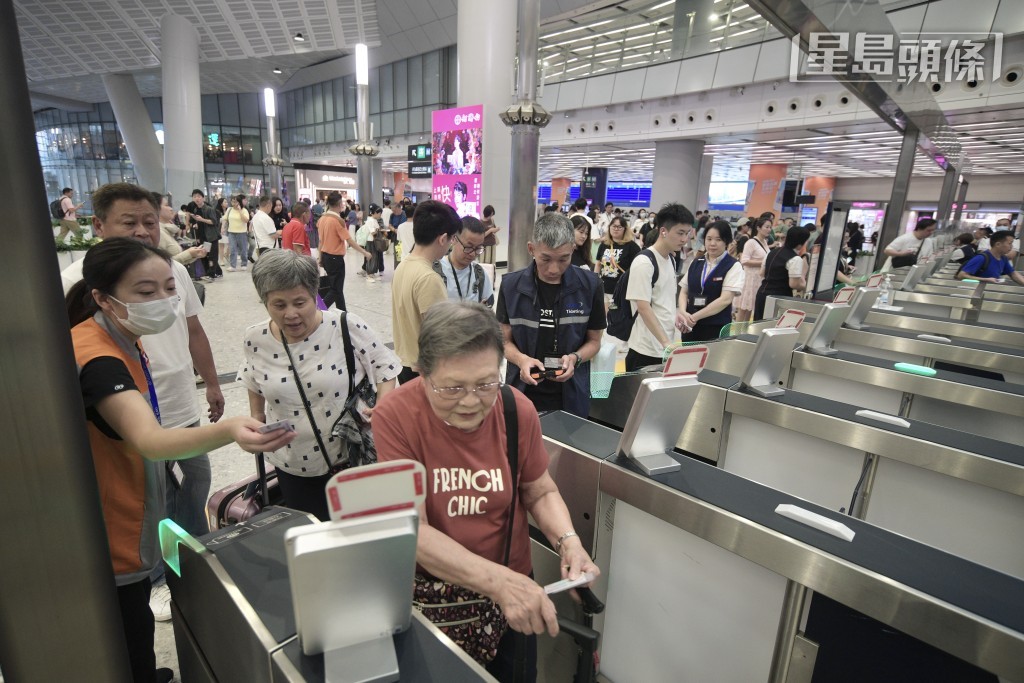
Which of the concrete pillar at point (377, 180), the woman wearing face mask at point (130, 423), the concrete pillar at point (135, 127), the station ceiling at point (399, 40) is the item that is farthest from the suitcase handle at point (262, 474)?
the concrete pillar at point (377, 180)

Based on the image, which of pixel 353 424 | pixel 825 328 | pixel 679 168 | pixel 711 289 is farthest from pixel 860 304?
pixel 679 168

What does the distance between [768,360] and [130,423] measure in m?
2.24

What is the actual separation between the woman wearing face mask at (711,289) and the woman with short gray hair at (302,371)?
270 centimetres

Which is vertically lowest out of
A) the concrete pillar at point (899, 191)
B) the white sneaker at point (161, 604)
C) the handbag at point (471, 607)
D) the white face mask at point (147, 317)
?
the white sneaker at point (161, 604)

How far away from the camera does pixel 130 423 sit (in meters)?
1.25

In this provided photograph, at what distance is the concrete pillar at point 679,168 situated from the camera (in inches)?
624

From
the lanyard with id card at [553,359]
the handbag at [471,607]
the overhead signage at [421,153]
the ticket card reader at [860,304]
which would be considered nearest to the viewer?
the handbag at [471,607]

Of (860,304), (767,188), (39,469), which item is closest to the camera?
(39,469)

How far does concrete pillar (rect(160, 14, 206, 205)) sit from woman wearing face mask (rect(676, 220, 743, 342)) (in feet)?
50.3

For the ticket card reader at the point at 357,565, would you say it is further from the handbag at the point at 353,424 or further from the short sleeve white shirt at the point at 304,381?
the short sleeve white shirt at the point at 304,381

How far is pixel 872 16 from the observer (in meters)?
4.53

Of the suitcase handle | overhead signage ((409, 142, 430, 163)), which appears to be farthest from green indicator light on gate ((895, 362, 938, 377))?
overhead signage ((409, 142, 430, 163))

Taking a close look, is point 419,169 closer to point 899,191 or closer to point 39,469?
point 899,191

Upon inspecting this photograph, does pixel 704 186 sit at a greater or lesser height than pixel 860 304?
greater
